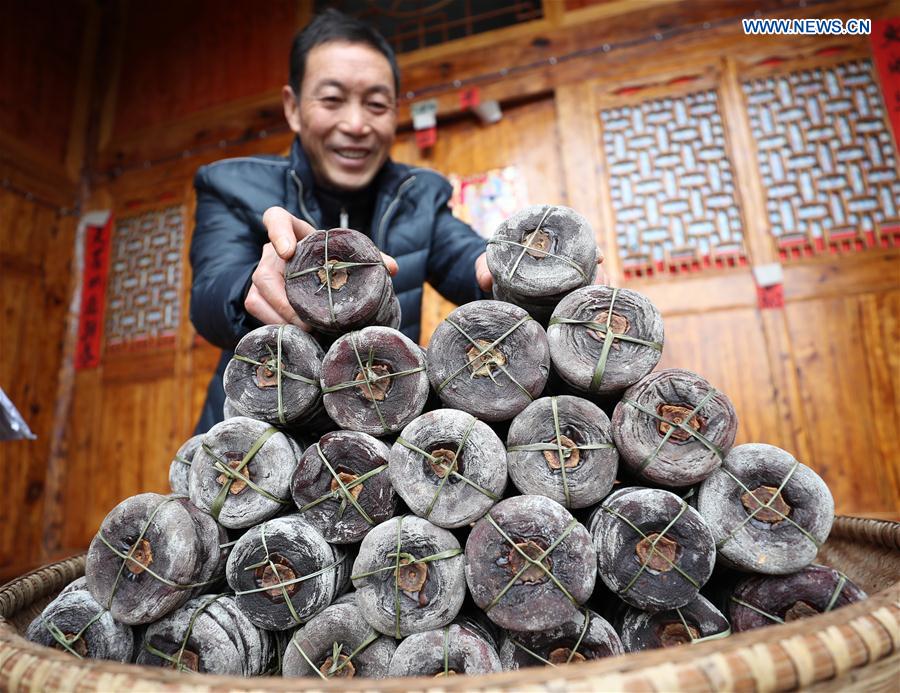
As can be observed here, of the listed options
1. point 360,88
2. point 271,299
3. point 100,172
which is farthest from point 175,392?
point 271,299

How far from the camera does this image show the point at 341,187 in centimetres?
152

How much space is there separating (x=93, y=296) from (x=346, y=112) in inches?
133

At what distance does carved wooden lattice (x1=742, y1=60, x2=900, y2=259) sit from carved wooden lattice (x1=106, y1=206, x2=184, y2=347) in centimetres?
361

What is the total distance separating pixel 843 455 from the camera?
2.56 meters

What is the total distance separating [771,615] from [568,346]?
1.42ft

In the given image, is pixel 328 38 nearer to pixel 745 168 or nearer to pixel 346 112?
pixel 346 112

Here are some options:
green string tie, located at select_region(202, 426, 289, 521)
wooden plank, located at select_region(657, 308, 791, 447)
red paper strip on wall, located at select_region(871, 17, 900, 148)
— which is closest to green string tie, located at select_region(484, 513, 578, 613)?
green string tie, located at select_region(202, 426, 289, 521)

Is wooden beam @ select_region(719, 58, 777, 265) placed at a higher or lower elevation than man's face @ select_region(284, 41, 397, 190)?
higher

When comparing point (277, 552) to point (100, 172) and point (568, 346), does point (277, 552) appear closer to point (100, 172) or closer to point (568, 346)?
point (568, 346)

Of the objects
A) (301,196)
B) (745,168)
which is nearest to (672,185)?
(745,168)

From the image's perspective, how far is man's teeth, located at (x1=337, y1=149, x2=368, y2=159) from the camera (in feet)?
4.86

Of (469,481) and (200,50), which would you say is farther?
(200,50)

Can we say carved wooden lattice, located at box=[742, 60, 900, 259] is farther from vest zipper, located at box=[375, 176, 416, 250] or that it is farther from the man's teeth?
the man's teeth

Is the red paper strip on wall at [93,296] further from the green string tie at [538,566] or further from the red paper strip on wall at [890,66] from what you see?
the red paper strip on wall at [890,66]
